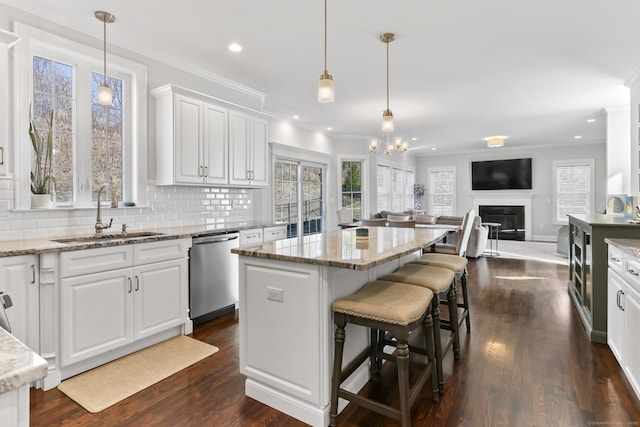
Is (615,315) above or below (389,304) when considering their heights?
below

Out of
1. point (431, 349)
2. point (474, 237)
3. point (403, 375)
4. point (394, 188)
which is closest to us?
point (403, 375)

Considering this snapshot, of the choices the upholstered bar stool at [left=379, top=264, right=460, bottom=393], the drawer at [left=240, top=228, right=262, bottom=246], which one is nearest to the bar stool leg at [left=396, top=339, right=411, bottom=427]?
the upholstered bar stool at [left=379, top=264, right=460, bottom=393]

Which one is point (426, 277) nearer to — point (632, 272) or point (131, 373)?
point (632, 272)

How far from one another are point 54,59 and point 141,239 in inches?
66.4

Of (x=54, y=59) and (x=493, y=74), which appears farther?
(x=493, y=74)

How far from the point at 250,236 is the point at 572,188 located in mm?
9311

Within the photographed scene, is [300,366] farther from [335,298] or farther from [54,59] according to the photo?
[54,59]

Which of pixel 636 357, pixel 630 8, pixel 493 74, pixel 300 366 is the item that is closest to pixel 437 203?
pixel 493 74

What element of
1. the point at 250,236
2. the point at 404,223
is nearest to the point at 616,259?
the point at 250,236

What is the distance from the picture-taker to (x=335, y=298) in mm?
1996

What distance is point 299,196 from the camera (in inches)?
273

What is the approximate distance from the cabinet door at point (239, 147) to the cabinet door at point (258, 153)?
0.09 meters

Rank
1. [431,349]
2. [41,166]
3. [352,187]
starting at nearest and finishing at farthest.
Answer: [431,349], [41,166], [352,187]

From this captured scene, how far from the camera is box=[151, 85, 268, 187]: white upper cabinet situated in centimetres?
355
